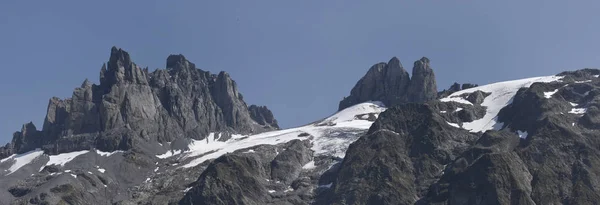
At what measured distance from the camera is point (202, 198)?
187 meters

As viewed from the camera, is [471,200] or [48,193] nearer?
[471,200]

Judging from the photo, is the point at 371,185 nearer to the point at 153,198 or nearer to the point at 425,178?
the point at 425,178

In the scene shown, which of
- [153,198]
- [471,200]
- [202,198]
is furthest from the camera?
[153,198]

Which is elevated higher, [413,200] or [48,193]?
[48,193]

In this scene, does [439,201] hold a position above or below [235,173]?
below

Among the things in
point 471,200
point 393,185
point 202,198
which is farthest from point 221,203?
point 471,200

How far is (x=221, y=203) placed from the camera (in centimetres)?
18575

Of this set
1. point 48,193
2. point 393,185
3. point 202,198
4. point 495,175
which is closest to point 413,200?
point 393,185

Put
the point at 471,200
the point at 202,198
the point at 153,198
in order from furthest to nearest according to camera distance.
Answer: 1. the point at 153,198
2. the point at 202,198
3. the point at 471,200

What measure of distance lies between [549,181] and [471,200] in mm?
19600

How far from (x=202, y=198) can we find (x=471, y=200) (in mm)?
56032

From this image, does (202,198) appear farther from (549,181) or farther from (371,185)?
(549,181)

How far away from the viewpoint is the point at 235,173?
196m

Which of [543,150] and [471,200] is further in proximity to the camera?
[543,150]
